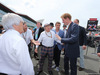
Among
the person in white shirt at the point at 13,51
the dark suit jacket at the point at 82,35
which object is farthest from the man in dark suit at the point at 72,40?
the person in white shirt at the point at 13,51

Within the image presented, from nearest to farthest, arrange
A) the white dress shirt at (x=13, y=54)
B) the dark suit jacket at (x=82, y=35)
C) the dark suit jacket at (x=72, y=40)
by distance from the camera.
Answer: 1. the white dress shirt at (x=13, y=54)
2. the dark suit jacket at (x=72, y=40)
3. the dark suit jacket at (x=82, y=35)

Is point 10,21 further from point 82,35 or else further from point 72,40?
point 82,35

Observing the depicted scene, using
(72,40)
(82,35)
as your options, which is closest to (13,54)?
(72,40)

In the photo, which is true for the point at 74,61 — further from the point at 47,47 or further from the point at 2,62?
the point at 2,62

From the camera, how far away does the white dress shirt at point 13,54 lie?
91 centimetres

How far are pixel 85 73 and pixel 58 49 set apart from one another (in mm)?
1456

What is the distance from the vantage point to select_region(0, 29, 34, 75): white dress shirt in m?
0.91

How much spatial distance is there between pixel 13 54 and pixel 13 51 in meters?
0.05

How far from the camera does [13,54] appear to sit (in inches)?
37.3


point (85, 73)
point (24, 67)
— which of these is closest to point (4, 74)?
A: point (24, 67)

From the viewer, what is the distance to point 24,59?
945 mm

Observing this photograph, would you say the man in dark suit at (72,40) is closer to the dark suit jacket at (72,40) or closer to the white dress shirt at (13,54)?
the dark suit jacket at (72,40)

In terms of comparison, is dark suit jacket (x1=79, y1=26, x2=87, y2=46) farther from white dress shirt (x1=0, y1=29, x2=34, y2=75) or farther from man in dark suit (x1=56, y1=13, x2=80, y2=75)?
white dress shirt (x1=0, y1=29, x2=34, y2=75)

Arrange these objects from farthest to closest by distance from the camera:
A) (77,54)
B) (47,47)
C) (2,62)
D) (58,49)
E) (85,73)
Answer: (58,49) → (85,73) → (47,47) → (77,54) → (2,62)
